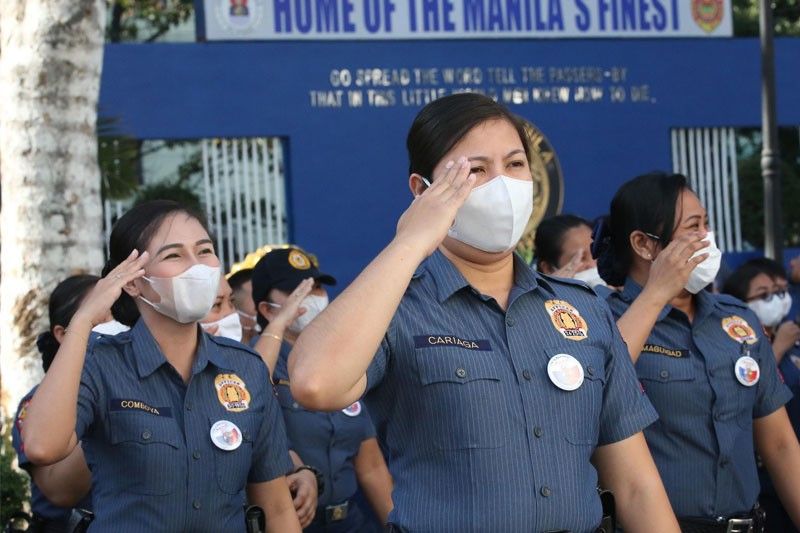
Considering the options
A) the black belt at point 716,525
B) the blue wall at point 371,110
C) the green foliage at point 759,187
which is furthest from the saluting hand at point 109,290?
the green foliage at point 759,187

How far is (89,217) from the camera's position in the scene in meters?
6.60

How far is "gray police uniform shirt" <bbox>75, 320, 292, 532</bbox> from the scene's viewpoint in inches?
146

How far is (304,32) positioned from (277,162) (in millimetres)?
1121

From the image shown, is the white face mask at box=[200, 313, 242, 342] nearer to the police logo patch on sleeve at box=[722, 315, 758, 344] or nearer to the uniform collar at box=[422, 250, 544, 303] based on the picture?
the police logo patch on sleeve at box=[722, 315, 758, 344]

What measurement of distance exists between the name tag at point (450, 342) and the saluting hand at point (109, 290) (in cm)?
123

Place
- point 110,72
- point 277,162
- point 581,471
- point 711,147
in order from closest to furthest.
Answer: point 581,471 < point 110,72 < point 277,162 < point 711,147

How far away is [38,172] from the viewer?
6484 millimetres

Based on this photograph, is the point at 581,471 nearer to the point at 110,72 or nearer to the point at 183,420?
the point at 183,420

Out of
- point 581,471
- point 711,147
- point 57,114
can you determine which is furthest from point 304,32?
point 581,471

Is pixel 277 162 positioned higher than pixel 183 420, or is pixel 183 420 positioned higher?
pixel 277 162

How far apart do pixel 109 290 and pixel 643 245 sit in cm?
176

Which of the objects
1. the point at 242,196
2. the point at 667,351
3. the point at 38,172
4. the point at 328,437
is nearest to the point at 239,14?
the point at 242,196

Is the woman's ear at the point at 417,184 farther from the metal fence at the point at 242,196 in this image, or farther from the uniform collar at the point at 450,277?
the metal fence at the point at 242,196

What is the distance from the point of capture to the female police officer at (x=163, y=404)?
3.70 m
